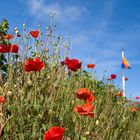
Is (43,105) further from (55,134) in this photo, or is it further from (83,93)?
(55,134)

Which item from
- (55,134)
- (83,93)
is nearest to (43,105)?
(83,93)

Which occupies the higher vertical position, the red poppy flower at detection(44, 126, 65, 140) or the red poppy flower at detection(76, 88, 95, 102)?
the red poppy flower at detection(76, 88, 95, 102)

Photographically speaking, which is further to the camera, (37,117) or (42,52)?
(42,52)

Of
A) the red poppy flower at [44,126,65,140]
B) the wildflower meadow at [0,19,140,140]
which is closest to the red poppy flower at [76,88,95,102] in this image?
the wildflower meadow at [0,19,140,140]

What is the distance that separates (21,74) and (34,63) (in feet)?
3.27

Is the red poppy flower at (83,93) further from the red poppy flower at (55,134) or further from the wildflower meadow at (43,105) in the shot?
the red poppy flower at (55,134)

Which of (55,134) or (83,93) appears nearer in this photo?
(55,134)

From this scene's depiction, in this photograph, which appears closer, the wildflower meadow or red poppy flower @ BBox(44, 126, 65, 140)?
red poppy flower @ BBox(44, 126, 65, 140)

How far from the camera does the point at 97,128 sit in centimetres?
468

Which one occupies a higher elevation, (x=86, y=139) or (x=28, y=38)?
(x=28, y=38)

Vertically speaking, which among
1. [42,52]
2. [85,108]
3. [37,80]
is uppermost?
[42,52]

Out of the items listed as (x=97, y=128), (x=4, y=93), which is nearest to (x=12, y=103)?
(x=4, y=93)

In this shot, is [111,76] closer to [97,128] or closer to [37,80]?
[97,128]

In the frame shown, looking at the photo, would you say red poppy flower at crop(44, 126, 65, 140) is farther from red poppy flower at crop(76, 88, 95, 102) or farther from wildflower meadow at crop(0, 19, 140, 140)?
red poppy flower at crop(76, 88, 95, 102)
